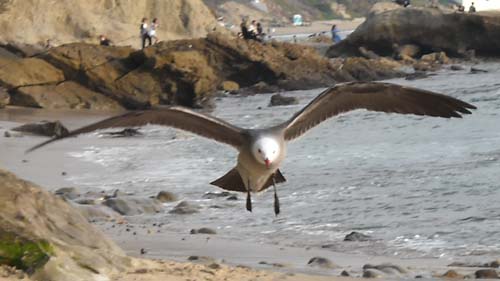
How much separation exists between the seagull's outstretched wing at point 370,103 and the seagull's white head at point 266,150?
1.01 ft

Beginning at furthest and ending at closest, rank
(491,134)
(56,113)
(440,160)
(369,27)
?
(369,27)
(56,113)
(491,134)
(440,160)

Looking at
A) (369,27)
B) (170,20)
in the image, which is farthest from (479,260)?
(170,20)

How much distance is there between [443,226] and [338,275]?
10.4 feet

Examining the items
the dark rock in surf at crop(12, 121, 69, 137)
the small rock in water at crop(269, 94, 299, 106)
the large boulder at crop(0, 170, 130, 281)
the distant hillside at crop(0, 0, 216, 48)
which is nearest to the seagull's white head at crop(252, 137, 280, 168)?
the large boulder at crop(0, 170, 130, 281)

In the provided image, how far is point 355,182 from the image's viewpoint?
568 inches

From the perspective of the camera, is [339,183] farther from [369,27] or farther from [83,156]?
[369,27]

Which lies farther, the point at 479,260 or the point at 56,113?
the point at 56,113

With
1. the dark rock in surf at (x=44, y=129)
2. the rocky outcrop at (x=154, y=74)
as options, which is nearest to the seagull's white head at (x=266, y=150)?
the dark rock in surf at (x=44, y=129)

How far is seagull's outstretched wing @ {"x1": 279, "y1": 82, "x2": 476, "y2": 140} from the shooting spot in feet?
27.9

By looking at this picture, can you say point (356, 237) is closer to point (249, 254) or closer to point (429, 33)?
point (249, 254)

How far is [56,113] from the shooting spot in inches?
977

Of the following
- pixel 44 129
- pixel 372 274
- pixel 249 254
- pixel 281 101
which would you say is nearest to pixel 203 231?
pixel 249 254

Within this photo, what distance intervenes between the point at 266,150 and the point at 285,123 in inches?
20.1

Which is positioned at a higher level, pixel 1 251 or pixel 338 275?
pixel 1 251
